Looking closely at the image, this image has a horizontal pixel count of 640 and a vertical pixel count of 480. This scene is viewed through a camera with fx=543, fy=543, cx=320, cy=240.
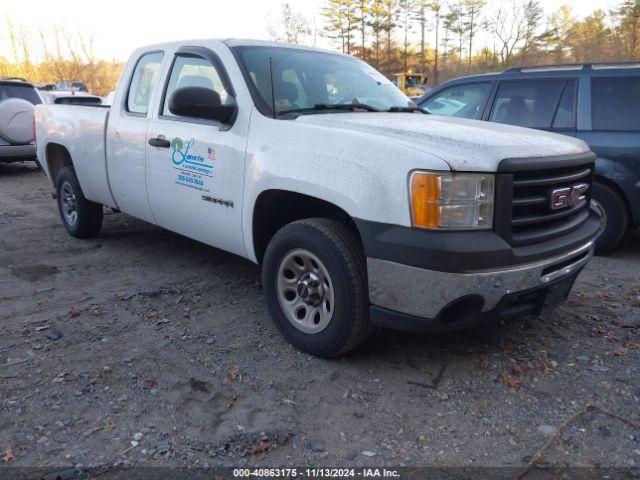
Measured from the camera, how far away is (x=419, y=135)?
293 centimetres

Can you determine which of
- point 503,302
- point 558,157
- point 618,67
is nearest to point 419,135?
point 558,157

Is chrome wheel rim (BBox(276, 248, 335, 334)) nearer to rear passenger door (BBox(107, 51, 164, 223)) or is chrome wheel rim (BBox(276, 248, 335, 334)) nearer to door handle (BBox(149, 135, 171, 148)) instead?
door handle (BBox(149, 135, 171, 148))

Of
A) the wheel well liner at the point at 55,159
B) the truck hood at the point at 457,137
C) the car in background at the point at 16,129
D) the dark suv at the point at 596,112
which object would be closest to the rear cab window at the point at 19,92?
the car in background at the point at 16,129

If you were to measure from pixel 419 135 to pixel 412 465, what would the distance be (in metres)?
1.65

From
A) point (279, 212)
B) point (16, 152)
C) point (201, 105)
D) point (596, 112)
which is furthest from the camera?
point (16, 152)

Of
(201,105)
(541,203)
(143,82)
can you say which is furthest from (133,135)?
(541,203)

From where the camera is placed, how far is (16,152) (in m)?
10.1

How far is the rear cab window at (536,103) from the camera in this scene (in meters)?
5.46

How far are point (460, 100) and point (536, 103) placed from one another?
913 mm

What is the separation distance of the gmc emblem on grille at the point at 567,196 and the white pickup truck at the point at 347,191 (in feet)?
0.04

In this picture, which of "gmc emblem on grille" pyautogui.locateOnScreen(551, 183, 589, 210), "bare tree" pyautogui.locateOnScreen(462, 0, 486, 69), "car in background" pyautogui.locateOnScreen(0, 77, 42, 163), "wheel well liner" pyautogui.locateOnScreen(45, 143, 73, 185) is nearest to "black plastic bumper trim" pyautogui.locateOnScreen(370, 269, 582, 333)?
"gmc emblem on grille" pyautogui.locateOnScreen(551, 183, 589, 210)

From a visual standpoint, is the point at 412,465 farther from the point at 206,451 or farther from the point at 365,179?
the point at 365,179

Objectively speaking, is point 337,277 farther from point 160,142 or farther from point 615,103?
point 615,103

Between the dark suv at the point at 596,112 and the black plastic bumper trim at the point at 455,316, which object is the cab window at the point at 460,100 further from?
the black plastic bumper trim at the point at 455,316
